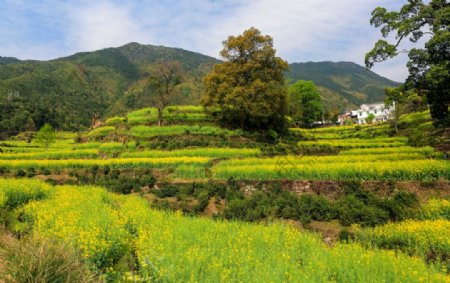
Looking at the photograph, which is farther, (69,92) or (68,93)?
(69,92)

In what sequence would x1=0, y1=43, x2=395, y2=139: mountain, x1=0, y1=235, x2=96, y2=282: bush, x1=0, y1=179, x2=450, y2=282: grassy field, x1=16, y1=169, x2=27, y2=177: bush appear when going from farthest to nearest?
1. x1=0, y1=43, x2=395, y2=139: mountain
2. x1=16, y1=169, x2=27, y2=177: bush
3. x1=0, y1=179, x2=450, y2=282: grassy field
4. x1=0, y1=235, x2=96, y2=282: bush

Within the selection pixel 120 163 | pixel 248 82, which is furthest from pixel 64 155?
pixel 248 82

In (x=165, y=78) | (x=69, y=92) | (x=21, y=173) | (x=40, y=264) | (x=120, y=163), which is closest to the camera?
(x=40, y=264)

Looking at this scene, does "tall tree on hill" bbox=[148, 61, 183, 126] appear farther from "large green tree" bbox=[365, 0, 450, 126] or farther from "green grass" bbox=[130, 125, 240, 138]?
"large green tree" bbox=[365, 0, 450, 126]

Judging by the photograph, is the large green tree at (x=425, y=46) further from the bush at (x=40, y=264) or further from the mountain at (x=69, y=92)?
the mountain at (x=69, y=92)

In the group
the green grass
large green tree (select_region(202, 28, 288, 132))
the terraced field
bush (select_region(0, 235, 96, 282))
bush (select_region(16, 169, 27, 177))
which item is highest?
large green tree (select_region(202, 28, 288, 132))

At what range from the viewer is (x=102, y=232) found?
8.41m

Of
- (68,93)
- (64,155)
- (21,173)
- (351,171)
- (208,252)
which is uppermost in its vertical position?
(68,93)

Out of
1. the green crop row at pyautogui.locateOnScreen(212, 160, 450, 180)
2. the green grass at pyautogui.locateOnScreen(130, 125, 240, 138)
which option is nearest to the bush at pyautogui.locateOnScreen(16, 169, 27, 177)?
the green grass at pyautogui.locateOnScreen(130, 125, 240, 138)

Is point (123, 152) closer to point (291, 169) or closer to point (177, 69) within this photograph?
point (177, 69)

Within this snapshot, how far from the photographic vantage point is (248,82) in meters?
31.0

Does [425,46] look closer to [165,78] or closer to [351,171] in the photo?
[351,171]

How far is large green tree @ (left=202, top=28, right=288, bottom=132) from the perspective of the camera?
29500 millimetres

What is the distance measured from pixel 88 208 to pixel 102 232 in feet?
8.53
